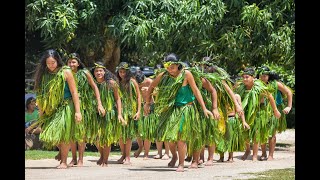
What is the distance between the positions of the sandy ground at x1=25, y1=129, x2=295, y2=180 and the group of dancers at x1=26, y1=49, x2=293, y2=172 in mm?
235

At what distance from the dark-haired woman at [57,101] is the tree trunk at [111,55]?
629cm

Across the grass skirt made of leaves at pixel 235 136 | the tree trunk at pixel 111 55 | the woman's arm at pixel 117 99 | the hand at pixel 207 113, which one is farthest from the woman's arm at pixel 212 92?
the tree trunk at pixel 111 55

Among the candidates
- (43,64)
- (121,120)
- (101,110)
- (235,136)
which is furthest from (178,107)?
(235,136)

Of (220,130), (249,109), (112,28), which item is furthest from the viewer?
(112,28)

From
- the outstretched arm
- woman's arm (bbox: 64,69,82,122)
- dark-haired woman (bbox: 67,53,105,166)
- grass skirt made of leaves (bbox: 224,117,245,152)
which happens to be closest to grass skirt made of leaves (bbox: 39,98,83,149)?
woman's arm (bbox: 64,69,82,122)

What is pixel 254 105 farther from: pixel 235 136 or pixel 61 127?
pixel 61 127

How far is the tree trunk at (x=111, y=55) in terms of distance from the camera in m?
16.9

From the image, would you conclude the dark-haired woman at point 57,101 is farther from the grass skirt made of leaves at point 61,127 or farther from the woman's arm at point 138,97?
the woman's arm at point 138,97

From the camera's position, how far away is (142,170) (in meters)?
10.6

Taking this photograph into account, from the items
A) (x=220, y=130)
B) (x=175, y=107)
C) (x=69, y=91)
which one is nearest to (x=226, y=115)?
(x=220, y=130)

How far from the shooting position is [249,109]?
42.1ft

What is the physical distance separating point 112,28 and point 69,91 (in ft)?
16.1

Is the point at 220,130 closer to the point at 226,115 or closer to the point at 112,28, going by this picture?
the point at 226,115
